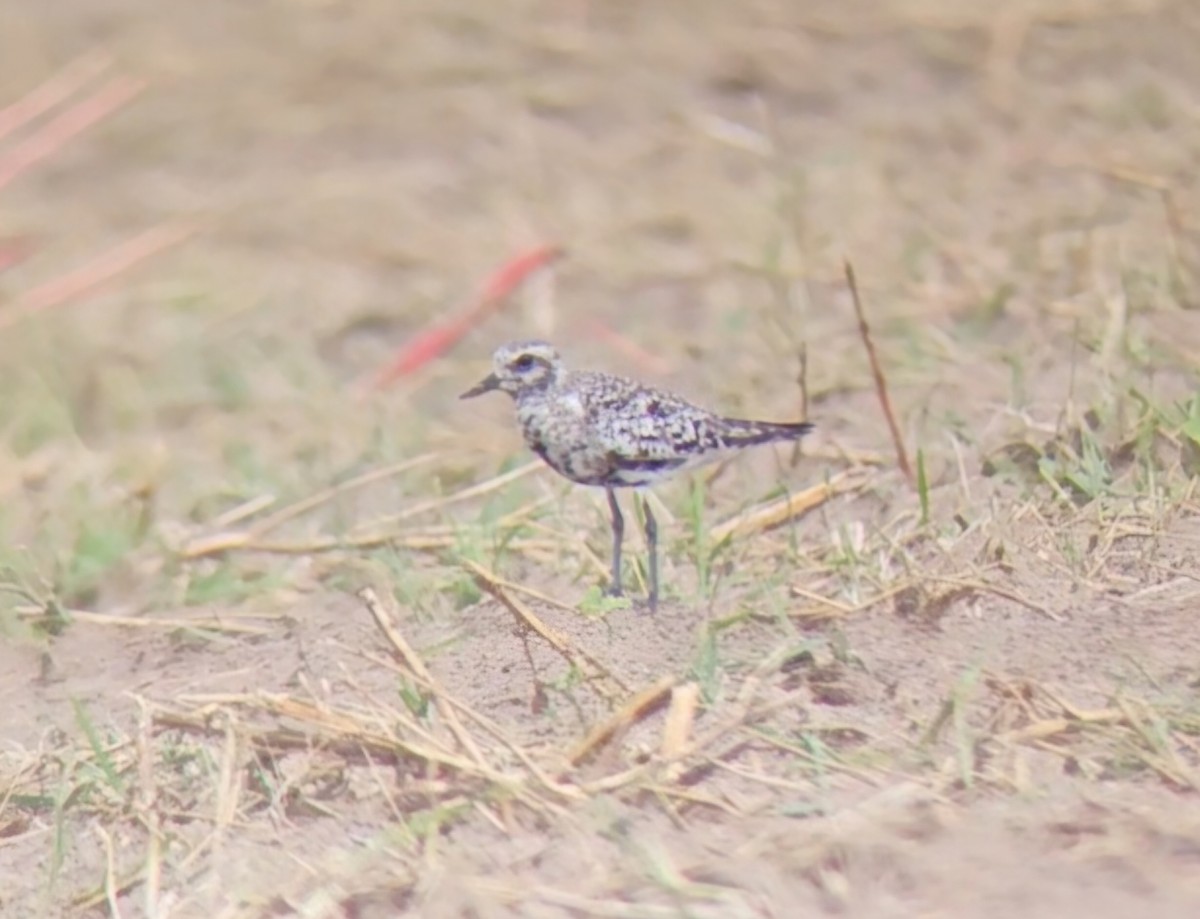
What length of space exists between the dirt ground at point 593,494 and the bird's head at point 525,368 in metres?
0.30

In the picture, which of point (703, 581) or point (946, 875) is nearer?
point (946, 875)

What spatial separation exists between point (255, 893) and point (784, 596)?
2.44ft

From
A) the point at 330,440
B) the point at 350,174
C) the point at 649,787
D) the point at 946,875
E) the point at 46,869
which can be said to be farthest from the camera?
the point at 350,174

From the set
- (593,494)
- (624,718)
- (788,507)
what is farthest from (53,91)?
(624,718)

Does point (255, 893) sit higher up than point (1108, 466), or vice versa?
point (1108, 466)

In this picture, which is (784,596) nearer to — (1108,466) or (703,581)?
(703,581)

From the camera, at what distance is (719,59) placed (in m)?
4.40

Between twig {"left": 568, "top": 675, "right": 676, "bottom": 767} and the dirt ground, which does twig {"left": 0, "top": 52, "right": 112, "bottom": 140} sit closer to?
the dirt ground

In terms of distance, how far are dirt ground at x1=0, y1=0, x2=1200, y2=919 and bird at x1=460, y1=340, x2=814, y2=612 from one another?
8.4 inches

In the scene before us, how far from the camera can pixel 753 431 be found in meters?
2.29

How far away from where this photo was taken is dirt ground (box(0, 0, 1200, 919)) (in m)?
2.04

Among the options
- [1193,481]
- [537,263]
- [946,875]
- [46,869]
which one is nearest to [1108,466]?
[1193,481]

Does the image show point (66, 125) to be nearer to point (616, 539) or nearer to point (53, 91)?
point (53, 91)

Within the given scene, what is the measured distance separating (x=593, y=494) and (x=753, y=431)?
55 cm
